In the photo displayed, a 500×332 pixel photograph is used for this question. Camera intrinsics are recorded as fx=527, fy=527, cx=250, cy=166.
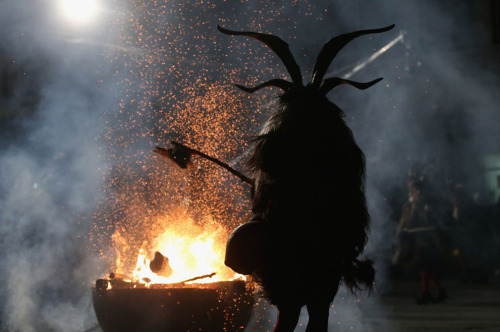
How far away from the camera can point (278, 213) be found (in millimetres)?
2887

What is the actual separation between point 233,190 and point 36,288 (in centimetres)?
309

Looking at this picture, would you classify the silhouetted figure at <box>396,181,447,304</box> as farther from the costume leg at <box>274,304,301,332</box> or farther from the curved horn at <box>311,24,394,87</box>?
the costume leg at <box>274,304,301,332</box>

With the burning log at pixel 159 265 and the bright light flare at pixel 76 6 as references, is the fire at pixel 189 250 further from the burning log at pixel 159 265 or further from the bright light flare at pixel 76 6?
the bright light flare at pixel 76 6

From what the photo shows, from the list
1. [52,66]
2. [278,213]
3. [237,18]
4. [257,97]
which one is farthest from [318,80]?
[52,66]

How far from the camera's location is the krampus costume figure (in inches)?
112

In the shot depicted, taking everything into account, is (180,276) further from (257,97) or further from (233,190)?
(257,97)

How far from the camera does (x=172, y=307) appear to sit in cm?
385

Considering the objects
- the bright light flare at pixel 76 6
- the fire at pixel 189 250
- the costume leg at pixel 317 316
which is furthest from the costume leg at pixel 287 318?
the bright light flare at pixel 76 6

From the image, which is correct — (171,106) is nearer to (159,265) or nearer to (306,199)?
(159,265)

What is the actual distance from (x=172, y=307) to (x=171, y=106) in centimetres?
437

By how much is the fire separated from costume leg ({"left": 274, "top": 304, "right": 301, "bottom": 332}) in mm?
1898

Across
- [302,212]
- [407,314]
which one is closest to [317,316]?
[302,212]

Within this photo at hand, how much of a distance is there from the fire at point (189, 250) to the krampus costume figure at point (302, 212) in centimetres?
187

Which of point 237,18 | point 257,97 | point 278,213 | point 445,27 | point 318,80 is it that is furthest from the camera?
point 445,27
